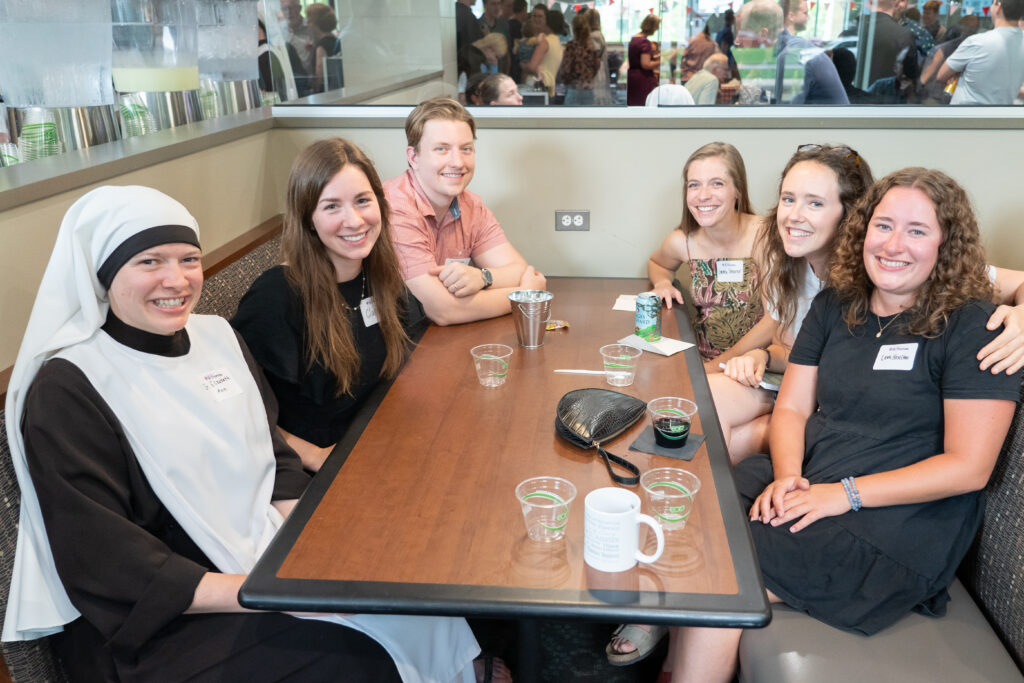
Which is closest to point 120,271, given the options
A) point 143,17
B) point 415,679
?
point 415,679

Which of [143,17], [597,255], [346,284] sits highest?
[143,17]

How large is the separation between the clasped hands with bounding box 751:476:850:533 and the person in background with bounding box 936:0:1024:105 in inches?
90.9

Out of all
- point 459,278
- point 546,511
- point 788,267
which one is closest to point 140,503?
point 546,511

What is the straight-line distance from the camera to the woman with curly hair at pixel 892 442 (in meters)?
1.63

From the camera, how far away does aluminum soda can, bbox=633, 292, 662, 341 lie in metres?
2.23

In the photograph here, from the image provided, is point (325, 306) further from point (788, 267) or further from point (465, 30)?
point (465, 30)

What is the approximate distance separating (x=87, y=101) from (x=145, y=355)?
4.20 feet

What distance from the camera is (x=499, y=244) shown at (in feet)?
9.25

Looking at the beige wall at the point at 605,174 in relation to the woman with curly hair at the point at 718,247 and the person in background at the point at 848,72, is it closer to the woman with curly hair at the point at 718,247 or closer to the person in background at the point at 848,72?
the person in background at the point at 848,72

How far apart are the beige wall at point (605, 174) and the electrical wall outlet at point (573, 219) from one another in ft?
0.09

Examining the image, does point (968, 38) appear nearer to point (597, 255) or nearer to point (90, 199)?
point (597, 255)

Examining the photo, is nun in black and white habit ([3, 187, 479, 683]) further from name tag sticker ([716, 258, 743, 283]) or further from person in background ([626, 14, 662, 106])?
person in background ([626, 14, 662, 106])

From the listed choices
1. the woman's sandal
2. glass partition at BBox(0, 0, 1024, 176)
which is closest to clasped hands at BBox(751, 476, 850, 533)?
the woman's sandal

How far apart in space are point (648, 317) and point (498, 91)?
1697 mm
